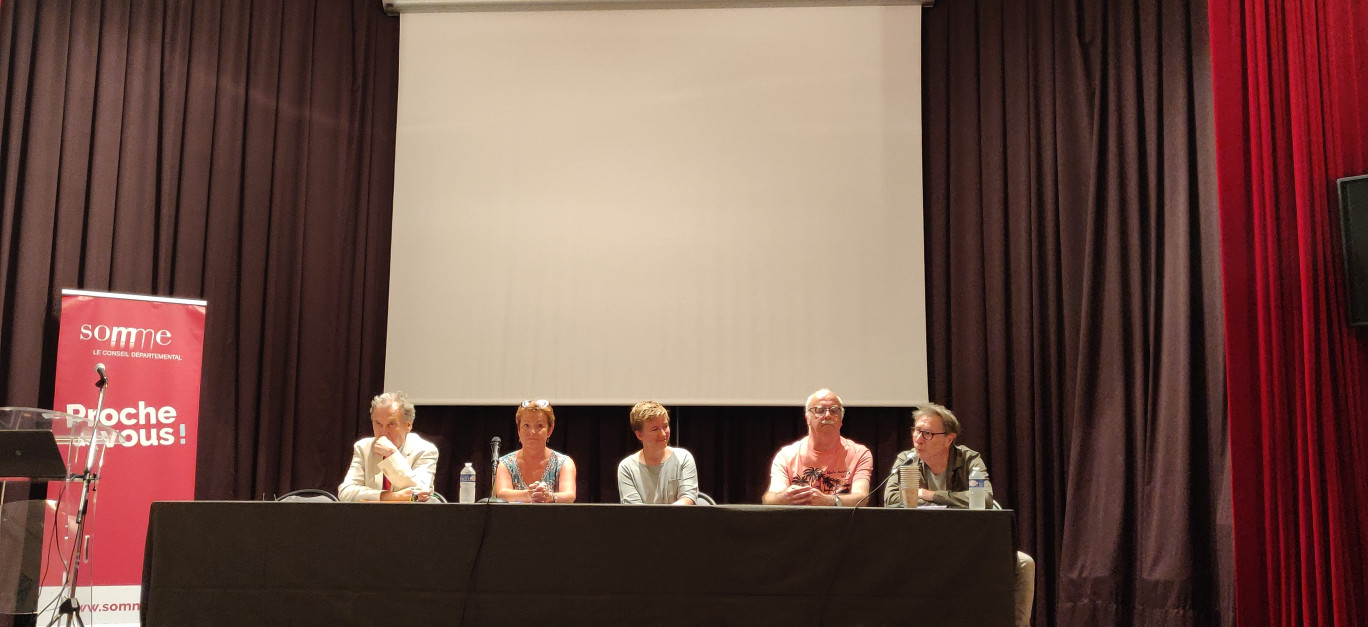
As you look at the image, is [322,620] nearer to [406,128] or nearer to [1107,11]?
[406,128]

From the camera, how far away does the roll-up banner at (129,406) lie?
4688 mm

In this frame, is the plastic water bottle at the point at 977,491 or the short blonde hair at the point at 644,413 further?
the short blonde hair at the point at 644,413

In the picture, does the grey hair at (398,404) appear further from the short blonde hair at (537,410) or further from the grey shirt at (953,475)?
the grey shirt at (953,475)

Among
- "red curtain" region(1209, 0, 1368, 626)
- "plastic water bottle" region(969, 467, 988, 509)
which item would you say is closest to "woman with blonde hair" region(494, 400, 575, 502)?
"plastic water bottle" region(969, 467, 988, 509)

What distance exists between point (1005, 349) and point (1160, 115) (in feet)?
4.31

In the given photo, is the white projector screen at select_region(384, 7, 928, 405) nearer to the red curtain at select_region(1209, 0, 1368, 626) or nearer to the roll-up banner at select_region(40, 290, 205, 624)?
the roll-up banner at select_region(40, 290, 205, 624)

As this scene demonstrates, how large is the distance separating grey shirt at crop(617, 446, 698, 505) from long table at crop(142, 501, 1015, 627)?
3.70 feet

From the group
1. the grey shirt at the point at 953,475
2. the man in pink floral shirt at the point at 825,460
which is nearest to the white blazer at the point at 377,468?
the man in pink floral shirt at the point at 825,460

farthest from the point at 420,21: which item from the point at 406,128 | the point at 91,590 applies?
the point at 91,590

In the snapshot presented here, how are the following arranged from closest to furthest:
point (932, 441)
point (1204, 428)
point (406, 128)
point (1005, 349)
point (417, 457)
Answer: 1. point (932, 441)
2. point (417, 457)
3. point (1204, 428)
4. point (1005, 349)
5. point (406, 128)

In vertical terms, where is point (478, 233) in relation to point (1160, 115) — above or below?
below

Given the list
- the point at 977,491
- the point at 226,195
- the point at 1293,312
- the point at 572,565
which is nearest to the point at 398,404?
the point at 572,565

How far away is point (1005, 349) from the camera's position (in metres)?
5.31

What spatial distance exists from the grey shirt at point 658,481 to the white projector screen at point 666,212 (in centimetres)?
115
